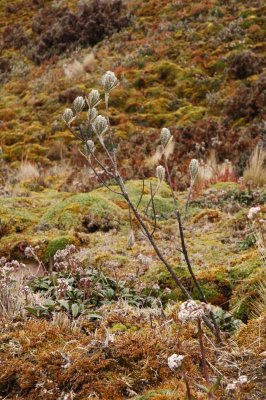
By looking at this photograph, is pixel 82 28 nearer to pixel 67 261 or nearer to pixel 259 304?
pixel 67 261

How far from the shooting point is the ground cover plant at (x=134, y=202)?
83.6 inches

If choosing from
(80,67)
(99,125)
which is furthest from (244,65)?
(99,125)

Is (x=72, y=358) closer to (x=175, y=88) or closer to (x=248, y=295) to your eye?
(x=248, y=295)

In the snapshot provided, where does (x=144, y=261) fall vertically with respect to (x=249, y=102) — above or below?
above

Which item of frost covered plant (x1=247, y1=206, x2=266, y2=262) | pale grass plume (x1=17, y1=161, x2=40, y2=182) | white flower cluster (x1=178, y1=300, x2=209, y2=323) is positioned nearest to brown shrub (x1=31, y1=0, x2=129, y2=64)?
pale grass plume (x1=17, y1=161, x2=40, y2=182)

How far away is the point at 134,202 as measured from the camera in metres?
6.78

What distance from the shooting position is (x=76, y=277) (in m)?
3.61

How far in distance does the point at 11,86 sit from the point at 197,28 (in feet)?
22.2

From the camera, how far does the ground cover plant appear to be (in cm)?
212

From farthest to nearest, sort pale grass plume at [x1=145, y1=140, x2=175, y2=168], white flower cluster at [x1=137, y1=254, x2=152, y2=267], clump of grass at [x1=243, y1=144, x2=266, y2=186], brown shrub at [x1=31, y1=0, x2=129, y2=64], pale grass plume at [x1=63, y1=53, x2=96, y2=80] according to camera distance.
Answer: brown shrub at [x1=31, y1=0, x2=129, y2=64] → pale grass plume at [x1=63, y1=53, x2=96, y2=80] → pale grass plume at [x1=145, y1=140, x2=175, y2=168] → clump of grass at [x1=243, y1=144, x2=266, y2=186] → white flower cluster at [x1=137, y1=254, x2=152, y2=267]

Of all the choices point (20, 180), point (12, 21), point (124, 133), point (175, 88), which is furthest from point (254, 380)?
point (12, 21)

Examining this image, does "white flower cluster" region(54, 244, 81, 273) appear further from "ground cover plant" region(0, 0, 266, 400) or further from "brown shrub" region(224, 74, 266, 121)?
"brown shrub" region(224, 74, 266, 121)

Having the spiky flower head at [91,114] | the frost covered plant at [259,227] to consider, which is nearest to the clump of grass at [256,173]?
the frost covered plant at [259,227]

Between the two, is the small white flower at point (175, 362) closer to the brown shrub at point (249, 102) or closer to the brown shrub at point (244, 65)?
the brown shrub at point (249, 102)
